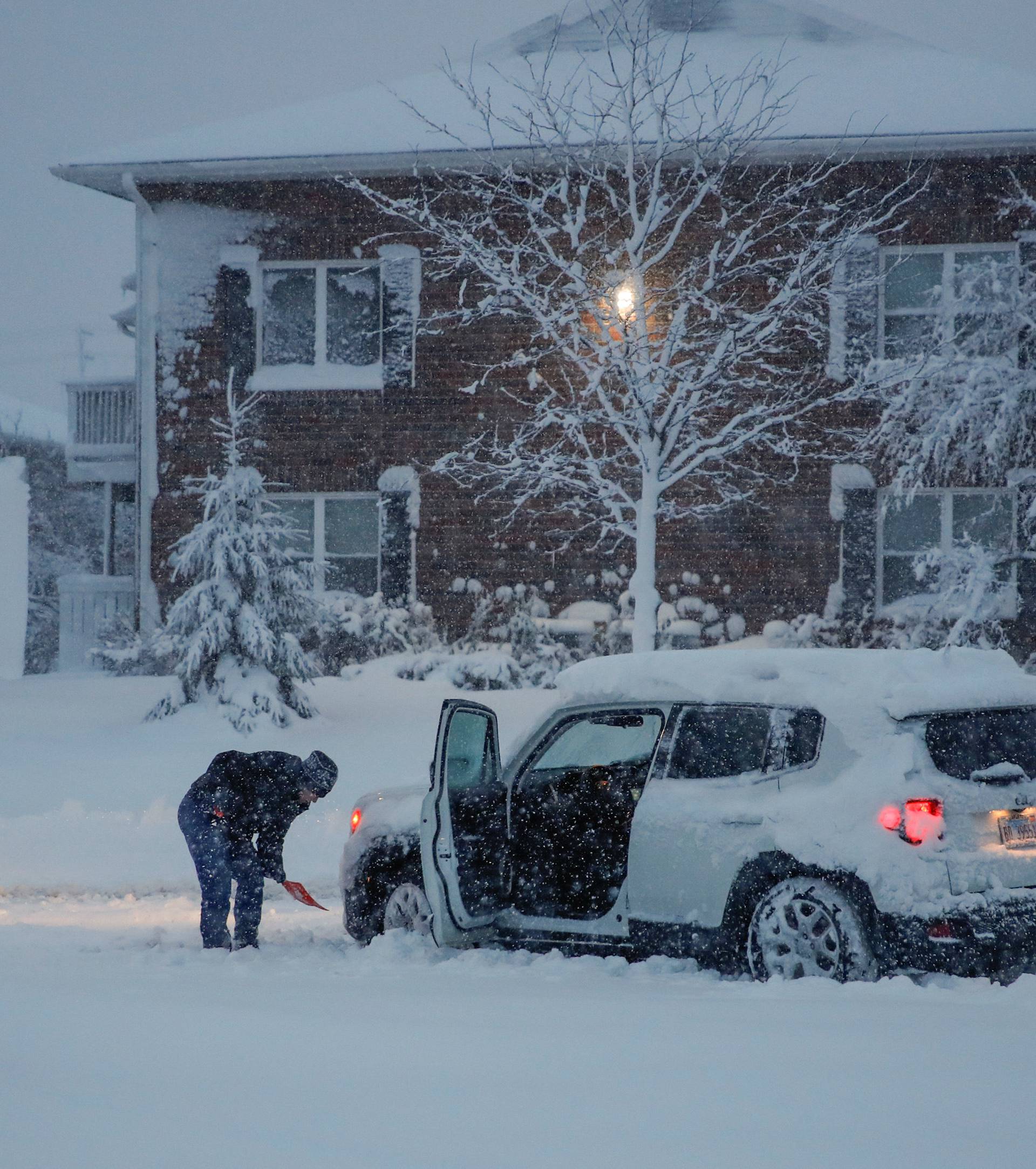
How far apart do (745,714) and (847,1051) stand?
2.20m

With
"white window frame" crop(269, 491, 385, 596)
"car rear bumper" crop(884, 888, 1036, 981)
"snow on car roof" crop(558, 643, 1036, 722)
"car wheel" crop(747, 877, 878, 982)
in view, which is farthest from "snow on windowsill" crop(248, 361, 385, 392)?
"car rear bumper" crop(884, 888, 1036, 981)

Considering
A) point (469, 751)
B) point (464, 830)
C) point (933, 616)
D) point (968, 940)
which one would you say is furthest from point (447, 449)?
point (968, 940)

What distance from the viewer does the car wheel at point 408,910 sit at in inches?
283

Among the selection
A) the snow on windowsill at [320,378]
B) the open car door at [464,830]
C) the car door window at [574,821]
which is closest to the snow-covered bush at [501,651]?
the snow on windowsill at [320,378]

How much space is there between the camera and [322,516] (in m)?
18.9

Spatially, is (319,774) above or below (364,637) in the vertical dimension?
below

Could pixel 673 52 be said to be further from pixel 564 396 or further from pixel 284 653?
pixel 284 653

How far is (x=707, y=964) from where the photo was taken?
6.21 metres

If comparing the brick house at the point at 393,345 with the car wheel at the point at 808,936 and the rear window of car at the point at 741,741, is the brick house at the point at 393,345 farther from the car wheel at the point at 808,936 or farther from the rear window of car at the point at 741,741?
the car wheel at the point at 808,936

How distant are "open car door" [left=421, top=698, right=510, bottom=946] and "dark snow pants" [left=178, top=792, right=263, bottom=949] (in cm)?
109

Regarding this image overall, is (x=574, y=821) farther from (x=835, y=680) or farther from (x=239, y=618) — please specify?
(x=239, y=618)

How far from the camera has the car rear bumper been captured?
5602 millimetres

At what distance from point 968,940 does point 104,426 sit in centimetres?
1687

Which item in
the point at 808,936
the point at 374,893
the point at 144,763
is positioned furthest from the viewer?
the point at 144,763
